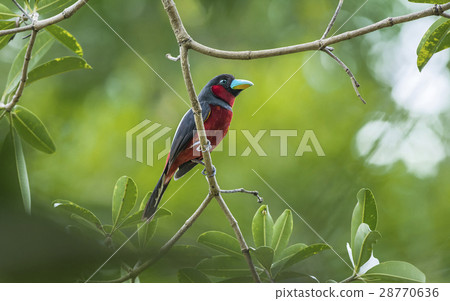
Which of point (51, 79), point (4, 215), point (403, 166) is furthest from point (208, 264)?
point (51, 79)

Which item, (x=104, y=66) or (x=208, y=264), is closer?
(x=208, y=264)

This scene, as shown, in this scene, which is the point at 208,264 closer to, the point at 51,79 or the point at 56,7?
the point at 56,7

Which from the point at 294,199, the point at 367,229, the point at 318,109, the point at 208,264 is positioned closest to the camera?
the point at 367,229

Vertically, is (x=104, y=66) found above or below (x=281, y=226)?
above

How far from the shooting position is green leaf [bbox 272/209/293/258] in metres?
1.52

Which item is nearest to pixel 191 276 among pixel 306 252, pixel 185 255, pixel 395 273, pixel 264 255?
pixel 185 255

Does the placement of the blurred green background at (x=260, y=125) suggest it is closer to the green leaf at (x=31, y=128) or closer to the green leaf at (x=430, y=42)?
the green leaf at (x=31, y=128)

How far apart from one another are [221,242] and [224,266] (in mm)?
73

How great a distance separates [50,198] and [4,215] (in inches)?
35.5

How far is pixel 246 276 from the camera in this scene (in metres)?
1.48

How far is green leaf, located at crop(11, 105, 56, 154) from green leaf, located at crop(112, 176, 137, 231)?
14.3 inches

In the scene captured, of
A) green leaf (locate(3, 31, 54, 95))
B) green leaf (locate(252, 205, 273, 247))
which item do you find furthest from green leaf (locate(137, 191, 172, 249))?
green leaf (locate(3, 31, 54, 95))

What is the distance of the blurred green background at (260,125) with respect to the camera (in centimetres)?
206
